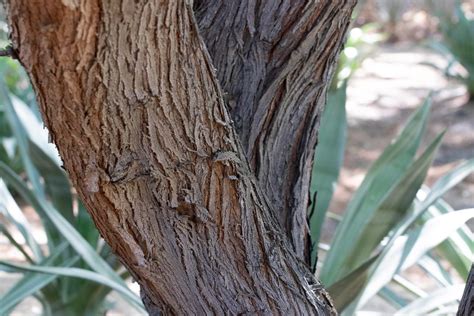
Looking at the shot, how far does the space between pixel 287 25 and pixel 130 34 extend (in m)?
0.35

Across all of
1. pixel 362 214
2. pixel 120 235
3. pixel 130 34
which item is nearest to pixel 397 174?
pixel 362 214

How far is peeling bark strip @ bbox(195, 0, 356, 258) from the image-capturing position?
0.99 m

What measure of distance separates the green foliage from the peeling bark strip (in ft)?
15.9

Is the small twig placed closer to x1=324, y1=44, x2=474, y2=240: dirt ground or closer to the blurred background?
the blurred background

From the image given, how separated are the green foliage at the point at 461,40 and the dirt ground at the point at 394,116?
0.31 meters

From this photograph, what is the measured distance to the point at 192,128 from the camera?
31.3 inches

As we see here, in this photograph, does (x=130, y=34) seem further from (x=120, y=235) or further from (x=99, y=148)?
(x=120, y=235)

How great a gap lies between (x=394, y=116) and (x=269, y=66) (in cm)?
510

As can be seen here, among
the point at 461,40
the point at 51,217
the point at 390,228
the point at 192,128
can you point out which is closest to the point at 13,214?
the point at 51,217

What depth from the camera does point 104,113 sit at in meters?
0.72

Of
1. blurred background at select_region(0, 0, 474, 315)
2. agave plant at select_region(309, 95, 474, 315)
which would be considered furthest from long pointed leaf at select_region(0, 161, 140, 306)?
agave plant at select_region(309, 95, 474, 315)

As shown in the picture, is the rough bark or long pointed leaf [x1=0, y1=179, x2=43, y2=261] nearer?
the rough bark

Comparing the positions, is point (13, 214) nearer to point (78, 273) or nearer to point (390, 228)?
point (78, 273)

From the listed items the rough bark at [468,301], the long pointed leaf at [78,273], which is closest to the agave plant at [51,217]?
the long pointed leaf at [78,273]
